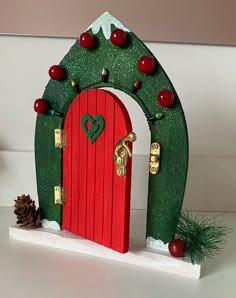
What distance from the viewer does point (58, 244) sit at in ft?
2.82

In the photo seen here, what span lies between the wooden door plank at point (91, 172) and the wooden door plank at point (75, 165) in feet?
0.09

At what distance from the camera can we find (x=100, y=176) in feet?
2.65

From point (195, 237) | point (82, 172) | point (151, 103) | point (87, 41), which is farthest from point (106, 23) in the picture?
point (195, 237)

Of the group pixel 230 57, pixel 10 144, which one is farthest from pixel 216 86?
pixel 10 144

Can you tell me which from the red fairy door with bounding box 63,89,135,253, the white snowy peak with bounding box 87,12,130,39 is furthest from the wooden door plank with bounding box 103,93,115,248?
the white snowy peak with bounding box 87,12,130,39

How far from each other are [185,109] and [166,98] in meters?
0.38

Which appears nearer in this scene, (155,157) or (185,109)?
(155,157)

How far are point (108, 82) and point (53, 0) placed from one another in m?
0.36

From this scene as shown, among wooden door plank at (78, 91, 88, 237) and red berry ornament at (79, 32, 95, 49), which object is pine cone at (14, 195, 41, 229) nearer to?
wooden door plank at (78, 91, 88, 237)

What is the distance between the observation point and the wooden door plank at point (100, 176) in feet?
2.59

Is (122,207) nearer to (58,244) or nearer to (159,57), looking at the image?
(58,244)

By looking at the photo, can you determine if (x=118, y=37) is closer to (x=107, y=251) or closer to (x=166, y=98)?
(x=166, y=98)

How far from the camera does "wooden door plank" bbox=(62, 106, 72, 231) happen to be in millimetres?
851

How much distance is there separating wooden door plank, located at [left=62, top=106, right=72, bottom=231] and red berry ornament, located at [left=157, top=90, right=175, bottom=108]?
0.18 metres
